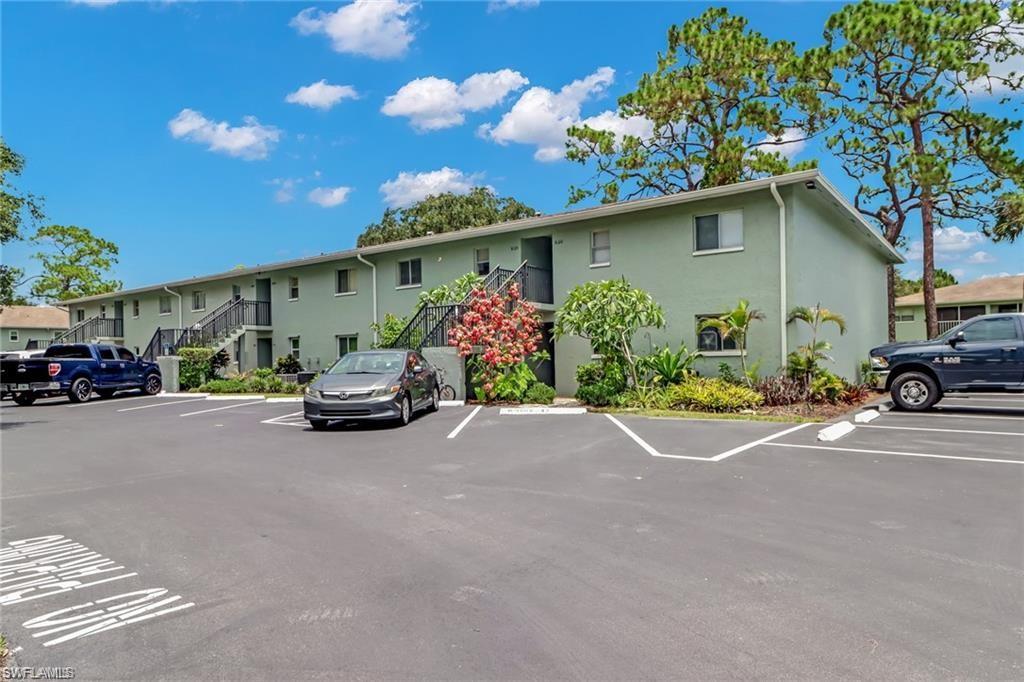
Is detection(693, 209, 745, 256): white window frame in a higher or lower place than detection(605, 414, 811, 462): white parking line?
higher

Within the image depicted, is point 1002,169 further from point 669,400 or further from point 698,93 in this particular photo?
point 669,400

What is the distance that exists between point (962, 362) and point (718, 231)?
6154 mm

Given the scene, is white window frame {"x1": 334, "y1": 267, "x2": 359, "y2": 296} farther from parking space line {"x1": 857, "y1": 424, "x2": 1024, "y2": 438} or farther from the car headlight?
parking space line {"x1": 857, "y1": 424, "x2": 1024, "y2": 438}

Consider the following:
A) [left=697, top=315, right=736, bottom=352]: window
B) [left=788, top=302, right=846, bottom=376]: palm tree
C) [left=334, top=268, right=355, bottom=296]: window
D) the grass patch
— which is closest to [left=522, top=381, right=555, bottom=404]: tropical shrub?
the grass patch

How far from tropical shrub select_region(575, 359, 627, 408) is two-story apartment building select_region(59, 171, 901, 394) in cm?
154

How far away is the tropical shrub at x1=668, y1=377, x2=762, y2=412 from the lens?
1338cm

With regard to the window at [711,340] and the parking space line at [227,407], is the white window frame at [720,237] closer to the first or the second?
the window at [711,340]

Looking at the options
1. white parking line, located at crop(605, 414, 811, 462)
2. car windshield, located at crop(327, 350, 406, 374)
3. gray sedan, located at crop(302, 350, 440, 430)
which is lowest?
white parking line, located at crop(605, 414, 811, 462)

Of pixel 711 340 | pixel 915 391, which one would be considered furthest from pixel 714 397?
pixel 915 391

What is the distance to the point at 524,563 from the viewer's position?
4.45 meters

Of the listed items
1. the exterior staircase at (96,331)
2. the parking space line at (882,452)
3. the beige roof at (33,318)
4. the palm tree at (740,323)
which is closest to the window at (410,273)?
the palm tree at (740,323)

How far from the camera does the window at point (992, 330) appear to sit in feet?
40.6

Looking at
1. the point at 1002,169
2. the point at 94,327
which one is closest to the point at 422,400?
the point at 1002,169

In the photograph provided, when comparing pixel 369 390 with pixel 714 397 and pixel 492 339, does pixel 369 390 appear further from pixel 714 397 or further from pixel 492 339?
pixel 714 397
